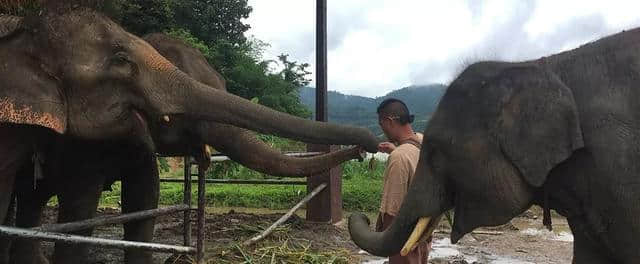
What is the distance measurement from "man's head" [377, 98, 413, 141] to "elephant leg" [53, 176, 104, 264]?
77.1 inches

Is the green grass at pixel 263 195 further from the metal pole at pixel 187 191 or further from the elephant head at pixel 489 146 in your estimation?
the elephant head at pixel 489 146

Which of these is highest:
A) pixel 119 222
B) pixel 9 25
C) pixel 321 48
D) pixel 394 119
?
pixel 321 48

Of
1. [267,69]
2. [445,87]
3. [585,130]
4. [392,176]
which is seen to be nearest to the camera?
[585,130]

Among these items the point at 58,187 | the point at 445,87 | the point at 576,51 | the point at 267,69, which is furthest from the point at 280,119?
the point at 267,69

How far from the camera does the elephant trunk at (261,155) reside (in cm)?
385

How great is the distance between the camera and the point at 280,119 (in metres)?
3.36

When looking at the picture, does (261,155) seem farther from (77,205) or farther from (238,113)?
(77,205)

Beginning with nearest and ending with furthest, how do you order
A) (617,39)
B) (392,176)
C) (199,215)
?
(617,39), (392,176), (199,215)

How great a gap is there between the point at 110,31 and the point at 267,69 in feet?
108

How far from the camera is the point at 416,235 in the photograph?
274 cm

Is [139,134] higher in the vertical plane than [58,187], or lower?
higher

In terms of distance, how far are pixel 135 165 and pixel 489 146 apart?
2.85m

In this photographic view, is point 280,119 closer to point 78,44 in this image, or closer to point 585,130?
point 78,44

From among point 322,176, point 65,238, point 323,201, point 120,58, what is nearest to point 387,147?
point 120,58
